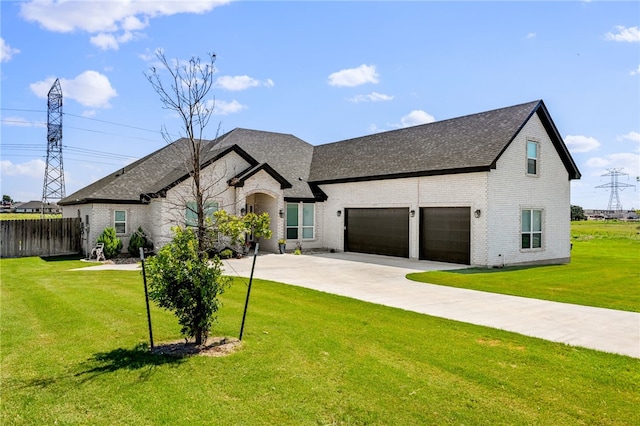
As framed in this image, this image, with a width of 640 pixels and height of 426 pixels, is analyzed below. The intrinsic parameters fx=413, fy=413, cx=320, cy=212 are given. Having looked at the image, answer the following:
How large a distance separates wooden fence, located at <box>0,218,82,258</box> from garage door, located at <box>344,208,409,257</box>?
14.4 metres

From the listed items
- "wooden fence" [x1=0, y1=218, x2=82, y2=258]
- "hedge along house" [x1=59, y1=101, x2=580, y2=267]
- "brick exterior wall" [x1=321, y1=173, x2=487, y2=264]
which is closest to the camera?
"brick exterior wall" [x1=321, y1=173, x2=487, y2=264]

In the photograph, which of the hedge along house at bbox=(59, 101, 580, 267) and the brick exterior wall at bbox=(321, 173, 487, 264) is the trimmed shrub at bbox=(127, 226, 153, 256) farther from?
the brick exterior wall at bbox=(321, 173, 487, 264)

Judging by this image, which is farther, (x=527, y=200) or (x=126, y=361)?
(x=527, y=200)

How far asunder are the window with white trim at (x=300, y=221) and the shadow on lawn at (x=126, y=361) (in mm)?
17553

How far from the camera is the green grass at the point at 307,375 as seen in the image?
4410 mm

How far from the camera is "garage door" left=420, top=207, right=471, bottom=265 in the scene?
1806 centimetres

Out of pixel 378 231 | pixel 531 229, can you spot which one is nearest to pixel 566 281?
pixel 531 229

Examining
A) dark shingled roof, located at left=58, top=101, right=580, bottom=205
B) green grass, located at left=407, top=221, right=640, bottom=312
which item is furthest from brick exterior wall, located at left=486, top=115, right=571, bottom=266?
Result: green grass, located at left=407, top=221, right=640, bottom=312

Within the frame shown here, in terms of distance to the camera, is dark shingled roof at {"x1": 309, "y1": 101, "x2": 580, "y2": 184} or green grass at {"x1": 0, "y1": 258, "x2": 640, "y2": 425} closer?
green grass at {"x1": 0, "y1": 258, "x2": 640, "y2": 425}

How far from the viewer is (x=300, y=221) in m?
24.2

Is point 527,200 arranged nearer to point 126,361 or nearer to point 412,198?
point 412,198

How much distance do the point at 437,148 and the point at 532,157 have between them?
4272 mm

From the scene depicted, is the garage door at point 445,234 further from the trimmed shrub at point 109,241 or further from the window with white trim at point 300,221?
the trimmed shrub at point 109,241

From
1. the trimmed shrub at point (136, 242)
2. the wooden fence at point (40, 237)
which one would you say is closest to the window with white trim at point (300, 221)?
the trimmed shrub at point (136, 242)
